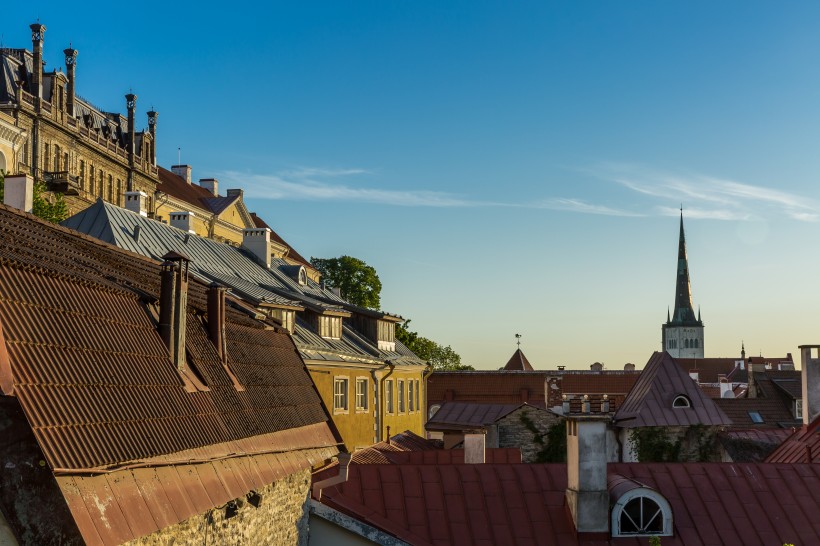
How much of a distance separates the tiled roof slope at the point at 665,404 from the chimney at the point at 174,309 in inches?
932

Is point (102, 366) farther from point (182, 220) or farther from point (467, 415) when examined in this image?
point (182, 220)

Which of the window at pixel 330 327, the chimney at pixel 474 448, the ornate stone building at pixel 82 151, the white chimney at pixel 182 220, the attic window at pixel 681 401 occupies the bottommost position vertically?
the chimney at pixel 474 448

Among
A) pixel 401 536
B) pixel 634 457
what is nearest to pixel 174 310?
pixel 401 536

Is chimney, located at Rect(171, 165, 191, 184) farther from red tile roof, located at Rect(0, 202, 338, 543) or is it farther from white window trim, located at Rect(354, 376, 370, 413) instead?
red tile roof, located at Rect(0, 202, 338, 543)

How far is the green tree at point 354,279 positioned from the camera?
75562 mm

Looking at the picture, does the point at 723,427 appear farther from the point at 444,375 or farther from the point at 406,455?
the point at 444,375

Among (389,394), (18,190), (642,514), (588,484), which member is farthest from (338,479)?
(389,394)

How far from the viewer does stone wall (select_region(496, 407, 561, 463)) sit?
33.9 meters

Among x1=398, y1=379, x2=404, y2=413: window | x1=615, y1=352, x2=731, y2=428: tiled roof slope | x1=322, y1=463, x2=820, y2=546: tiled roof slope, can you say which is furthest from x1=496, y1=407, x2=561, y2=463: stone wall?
x1=322, y1=463, x2=820, y2=546: tiled roof slope

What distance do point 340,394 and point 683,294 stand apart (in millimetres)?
155423

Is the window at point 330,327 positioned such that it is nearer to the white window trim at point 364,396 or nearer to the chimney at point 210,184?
the white window trim at point 364,396

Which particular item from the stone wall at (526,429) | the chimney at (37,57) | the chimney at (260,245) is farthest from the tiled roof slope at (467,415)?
the chimney at (37,57)

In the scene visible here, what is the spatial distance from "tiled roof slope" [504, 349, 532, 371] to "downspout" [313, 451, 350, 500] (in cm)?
5971

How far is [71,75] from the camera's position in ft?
184
